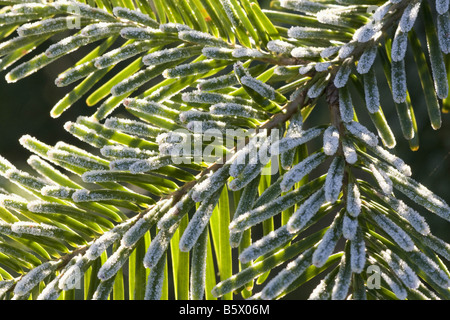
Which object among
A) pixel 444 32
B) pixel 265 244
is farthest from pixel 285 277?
pixel 444 32

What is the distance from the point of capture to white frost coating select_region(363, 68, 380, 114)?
1.27 feet

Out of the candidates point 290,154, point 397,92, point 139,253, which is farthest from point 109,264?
point 397,92

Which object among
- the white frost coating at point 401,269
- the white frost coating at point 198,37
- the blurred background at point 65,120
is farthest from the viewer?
the blurred background at point 65,120

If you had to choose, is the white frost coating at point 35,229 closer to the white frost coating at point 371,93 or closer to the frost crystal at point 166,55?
the frost crystal at point 166,55

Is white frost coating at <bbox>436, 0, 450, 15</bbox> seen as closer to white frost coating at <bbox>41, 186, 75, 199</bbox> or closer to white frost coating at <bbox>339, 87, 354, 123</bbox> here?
white frost coating at <bbox>339, 87, 354, 123</bbox>

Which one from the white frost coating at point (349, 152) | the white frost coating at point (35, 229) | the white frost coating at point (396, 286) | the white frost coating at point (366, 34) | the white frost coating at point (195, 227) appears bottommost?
the white frost coating at point (396, 286)

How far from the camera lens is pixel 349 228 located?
330 millimetres

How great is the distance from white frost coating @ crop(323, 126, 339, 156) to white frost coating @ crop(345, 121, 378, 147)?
0.01 metres

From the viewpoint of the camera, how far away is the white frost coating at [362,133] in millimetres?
354

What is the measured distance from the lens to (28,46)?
48 cm

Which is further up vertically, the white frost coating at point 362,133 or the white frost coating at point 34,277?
the white frost coating at point 362,133

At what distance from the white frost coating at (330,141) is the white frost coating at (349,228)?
48mm

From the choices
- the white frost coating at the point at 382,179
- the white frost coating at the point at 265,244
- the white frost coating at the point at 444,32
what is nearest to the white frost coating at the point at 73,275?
the white frost coating at the point at 265,244
